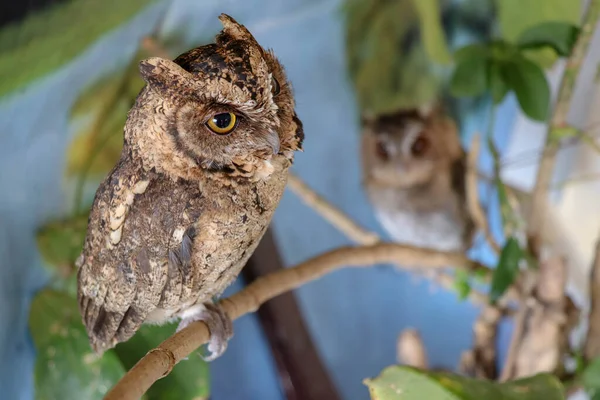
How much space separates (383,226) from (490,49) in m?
0.76

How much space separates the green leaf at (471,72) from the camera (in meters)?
0.89

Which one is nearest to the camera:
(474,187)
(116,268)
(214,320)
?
(116,268)

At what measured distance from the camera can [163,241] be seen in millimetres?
522

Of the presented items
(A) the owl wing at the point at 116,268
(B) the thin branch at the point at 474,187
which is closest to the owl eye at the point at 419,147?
(B) the thin branch at the point at 474,187

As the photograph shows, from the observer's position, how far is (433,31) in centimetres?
148

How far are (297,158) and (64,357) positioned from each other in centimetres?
80

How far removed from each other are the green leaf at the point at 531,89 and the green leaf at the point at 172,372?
649mm

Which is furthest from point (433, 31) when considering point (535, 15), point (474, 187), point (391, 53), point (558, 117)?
point (558, 117)

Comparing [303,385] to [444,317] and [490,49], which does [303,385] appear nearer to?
[444,317]

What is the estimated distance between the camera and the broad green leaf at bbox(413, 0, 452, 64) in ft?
4.80

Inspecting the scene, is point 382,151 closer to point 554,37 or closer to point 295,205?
point 295,205

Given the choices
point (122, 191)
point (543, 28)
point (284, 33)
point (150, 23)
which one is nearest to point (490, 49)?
point (543, 28)

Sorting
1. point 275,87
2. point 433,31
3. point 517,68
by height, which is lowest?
point 275,87

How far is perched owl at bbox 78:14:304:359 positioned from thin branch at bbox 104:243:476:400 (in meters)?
0.05
